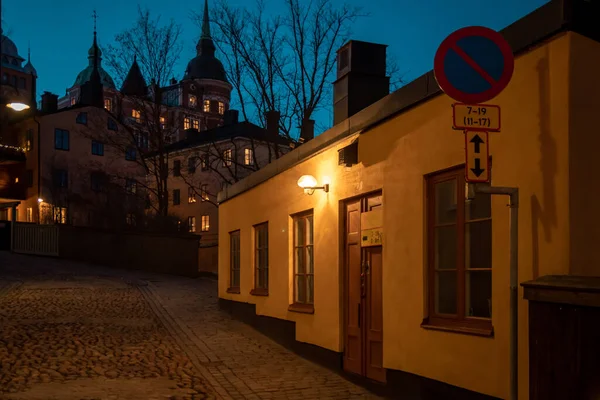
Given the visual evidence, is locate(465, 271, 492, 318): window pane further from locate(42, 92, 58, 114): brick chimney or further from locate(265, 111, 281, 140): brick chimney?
locate(42, 92, 58, 114): brick chimney

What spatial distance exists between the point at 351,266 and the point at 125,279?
1889cm

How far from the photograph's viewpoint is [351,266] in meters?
9.44

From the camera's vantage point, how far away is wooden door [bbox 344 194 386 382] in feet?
28.1

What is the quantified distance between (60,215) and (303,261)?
38113mm

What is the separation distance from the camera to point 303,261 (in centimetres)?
1155

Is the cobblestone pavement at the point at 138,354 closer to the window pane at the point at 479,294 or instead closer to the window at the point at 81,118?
the window pane at the point at 479,294

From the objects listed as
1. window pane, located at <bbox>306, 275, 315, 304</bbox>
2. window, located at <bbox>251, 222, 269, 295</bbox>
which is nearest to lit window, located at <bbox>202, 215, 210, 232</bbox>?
window, located at <bbox>251, 222, 269, 295</bbox>

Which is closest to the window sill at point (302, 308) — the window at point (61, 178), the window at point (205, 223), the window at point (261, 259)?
the window at point (261, 259)

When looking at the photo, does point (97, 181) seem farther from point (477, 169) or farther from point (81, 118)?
point (477, 169)

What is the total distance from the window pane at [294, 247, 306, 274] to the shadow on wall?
249 inches

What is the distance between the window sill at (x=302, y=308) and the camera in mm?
10750

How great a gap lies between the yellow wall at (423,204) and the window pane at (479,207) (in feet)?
0.77

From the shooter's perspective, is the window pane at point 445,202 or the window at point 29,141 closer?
the window pane at point 445,202

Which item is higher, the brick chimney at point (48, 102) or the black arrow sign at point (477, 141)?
the brick chimney at point (48, 102)
